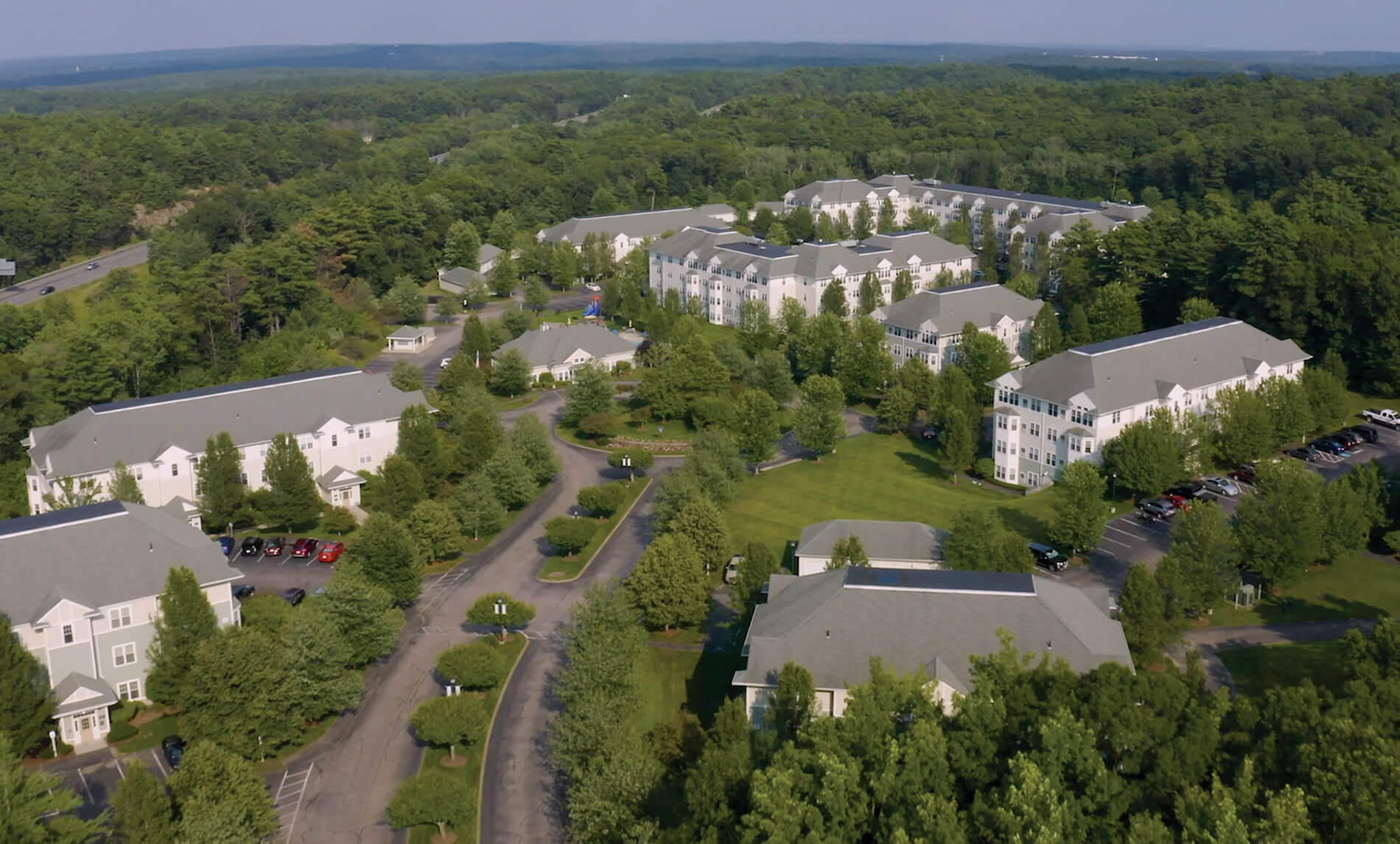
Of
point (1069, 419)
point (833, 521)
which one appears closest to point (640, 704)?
point (833, 521)

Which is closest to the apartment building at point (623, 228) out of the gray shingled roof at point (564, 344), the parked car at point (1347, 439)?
the gray shingled roof at point (564, 344)

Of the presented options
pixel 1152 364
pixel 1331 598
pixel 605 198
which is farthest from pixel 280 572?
pixel 605 198

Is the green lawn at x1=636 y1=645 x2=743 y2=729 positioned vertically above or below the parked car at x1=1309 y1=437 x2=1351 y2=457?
below

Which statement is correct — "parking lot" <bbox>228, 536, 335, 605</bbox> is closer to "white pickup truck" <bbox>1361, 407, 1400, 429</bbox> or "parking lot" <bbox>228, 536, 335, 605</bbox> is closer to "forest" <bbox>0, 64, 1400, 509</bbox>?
"forest" <bbox>0, 64, 1400, 509</bbox>

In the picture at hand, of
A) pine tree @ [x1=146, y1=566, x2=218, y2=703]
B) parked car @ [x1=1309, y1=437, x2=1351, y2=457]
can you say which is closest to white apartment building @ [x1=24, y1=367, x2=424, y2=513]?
pine tree @ [x1=146, y1=566, x2=218, y2=703]

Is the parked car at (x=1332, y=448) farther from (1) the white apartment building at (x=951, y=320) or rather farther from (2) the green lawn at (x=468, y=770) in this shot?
(2) the green lawn at (x=468, y=770)

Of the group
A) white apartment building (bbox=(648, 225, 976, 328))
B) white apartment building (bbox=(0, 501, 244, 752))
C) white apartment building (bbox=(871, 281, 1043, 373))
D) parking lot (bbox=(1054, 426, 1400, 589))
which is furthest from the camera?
white apartment building (bbox=(648, 225, 976, 328))
